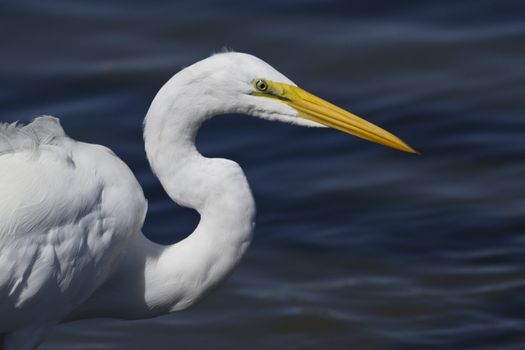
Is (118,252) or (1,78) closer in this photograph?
(118,252)

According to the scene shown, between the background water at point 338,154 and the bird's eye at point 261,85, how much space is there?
192cm

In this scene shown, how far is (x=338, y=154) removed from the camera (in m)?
8.14

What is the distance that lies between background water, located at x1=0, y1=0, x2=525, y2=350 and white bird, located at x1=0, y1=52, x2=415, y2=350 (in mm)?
1300

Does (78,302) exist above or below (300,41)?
below

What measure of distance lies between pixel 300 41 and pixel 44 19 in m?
→ 2.08

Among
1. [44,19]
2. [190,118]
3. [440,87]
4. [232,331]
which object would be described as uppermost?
[44,19]

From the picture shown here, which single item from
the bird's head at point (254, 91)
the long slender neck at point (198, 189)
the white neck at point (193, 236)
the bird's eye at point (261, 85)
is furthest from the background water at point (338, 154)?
the bird's eye at point (261, 85)

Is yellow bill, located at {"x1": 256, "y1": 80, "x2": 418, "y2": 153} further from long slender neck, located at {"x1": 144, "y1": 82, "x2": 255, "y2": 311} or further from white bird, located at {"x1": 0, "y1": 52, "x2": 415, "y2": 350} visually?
long slender neck, located at {"x1": 144, "y1": 82, "x2": 255, "y2": 311}

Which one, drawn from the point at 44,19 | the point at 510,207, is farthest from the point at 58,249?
the point at 44,19

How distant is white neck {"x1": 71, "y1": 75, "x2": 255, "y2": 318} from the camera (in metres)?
5.07

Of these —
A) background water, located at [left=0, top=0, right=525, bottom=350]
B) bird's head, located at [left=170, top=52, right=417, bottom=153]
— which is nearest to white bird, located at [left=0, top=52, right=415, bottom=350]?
bird's head, located at [left=170, top=52, right=417, bottom=153]

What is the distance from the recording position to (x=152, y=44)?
9.48 metres

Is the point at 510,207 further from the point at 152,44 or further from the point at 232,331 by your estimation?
the point at 152,44

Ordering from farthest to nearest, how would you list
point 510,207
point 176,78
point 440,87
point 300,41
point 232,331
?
point 300,41 → point 440,87 → point 510,207 → point 232,331 → point 176,78
